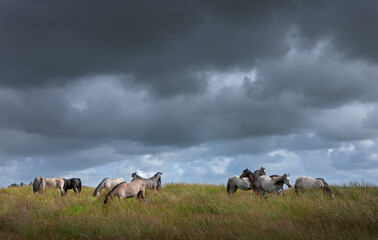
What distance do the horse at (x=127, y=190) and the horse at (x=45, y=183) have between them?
33.9 ft

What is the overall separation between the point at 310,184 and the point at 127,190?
8.54 meters

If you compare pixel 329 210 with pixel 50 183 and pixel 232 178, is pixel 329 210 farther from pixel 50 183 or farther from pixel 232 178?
pixel 50 183

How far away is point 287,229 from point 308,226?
4.08 ft

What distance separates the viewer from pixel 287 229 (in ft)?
28.0

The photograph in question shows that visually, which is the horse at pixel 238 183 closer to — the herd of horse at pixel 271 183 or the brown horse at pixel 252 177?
the herd of horse at pixel 271 183

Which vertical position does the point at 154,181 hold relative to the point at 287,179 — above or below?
above

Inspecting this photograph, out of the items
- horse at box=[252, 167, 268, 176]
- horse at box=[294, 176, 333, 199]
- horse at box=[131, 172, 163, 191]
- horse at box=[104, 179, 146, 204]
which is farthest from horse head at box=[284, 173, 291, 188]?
horse at box=[131, 172, 163, 191]

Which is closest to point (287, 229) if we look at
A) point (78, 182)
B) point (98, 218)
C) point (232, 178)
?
point (98, 218)

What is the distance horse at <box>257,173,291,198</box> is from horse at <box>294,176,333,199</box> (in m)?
0.99

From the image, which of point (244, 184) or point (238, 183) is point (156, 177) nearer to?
point (238, 183)

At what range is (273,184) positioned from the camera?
1683 centimetres

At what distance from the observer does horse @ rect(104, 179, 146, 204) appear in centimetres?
1551

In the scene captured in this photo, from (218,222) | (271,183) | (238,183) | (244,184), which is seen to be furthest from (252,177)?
(218,222)

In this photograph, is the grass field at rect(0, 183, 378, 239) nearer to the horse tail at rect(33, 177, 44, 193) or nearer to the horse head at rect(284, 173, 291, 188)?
the horse head at rect(284, 173, 291, 188)
